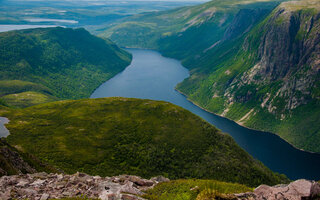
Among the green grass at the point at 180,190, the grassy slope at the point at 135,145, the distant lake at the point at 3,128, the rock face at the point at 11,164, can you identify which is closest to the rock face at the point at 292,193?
the green grass at the point at 180,190

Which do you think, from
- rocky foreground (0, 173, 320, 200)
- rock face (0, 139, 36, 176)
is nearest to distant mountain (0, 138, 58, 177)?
rock face (0, 139, 36, 176)

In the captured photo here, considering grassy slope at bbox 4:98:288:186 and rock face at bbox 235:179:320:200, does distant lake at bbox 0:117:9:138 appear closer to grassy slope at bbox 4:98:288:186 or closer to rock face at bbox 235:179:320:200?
grassy slope at bbox 4:98:288:186

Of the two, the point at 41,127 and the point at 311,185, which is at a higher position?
the point at 311,185

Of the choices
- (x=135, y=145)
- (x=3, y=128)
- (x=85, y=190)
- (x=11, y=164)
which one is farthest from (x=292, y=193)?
(x=3, y=128)

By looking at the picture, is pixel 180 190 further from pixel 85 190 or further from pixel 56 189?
pixel 56 189

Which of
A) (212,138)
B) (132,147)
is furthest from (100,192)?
(212,138)

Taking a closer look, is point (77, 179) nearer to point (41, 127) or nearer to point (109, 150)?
point (109, 150)
